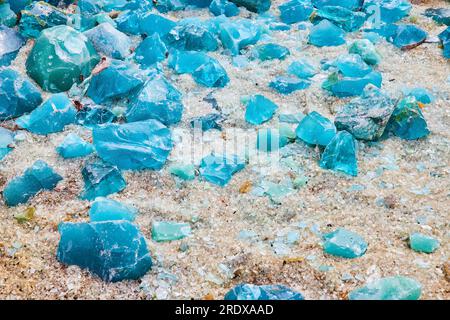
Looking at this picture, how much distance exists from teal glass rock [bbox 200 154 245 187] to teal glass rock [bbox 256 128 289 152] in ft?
0.46

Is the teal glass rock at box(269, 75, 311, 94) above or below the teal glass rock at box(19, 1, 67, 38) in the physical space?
below

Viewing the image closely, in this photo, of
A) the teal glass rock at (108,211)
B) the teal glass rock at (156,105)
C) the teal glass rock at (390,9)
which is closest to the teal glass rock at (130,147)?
the teal glass rock at (156,105)

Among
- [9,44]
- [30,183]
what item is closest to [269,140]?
[30,183]

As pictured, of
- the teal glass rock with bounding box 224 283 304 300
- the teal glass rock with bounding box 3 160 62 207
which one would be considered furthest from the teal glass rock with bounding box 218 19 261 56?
the teal glass rock with bounding box 224 283 304 300

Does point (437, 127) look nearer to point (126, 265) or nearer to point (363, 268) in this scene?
point (363, 268)

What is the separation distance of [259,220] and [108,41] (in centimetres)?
143

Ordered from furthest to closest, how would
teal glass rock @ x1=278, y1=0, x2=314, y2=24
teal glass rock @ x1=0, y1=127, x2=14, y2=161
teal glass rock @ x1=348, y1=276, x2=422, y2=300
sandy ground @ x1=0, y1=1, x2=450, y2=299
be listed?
teal glass rock @ x1=278, y1=0, x2=314, y2=24
teal glass rock @ x1=0, y1=127, x2=14, y2=161
sandy ground @ x1=0, y1=1, x2=450, y2=299
teal glass rock @ x1=348, y1=276, x2=422, y2=300

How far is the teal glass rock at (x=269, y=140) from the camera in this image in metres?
2.21

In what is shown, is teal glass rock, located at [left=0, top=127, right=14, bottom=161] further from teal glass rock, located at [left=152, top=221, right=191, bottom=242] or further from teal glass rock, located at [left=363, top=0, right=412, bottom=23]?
teal glass rock, located at [left=363, top=0, right=412, bottom=23]

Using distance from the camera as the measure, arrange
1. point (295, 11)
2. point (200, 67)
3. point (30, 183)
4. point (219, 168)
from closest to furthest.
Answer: point (30, 183), point (219, 168), point (200, 67), point (295, 11)

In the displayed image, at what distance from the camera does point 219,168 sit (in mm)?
2068

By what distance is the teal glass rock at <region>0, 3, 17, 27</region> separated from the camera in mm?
2906

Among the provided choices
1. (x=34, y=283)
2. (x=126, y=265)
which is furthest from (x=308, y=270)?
(x=34, y=283)

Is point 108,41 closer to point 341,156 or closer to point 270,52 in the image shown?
point 270,52
